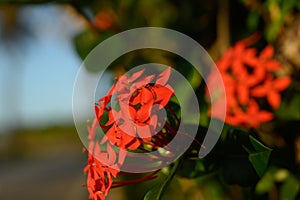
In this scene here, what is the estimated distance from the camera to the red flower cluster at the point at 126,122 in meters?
0.53

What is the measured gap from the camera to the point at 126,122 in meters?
0.53

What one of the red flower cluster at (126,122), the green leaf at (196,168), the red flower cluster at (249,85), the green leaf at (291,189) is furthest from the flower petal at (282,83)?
the red flower cluster at (126,122)

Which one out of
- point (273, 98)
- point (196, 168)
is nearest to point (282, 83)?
point (273, 98)

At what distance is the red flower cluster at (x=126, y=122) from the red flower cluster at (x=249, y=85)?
1.19 ft

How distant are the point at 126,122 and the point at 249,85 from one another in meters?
0.46

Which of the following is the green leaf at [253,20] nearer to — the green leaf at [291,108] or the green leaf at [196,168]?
the green leaf at [291,108]

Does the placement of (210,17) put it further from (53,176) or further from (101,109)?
(53,176)

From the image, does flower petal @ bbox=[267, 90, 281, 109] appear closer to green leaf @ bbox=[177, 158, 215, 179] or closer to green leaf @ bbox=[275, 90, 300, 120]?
green leaf @ bbox=[275, 90, 300, 120]

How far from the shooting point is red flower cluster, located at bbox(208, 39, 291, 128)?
922mm

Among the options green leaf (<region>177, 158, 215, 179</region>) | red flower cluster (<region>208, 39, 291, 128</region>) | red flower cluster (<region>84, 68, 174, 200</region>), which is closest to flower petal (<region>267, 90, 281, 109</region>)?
red flower cluster (<region>208, 39, 291, 128</region>)

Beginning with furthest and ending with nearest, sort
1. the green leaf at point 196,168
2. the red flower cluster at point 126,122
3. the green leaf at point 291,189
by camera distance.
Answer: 1. the green leaf at point 291,189
2. the green leaf at point 196,168
3. the red flower cluster at point 126,122

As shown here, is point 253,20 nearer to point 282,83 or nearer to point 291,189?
point 282,83

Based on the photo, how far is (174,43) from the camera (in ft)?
4.19

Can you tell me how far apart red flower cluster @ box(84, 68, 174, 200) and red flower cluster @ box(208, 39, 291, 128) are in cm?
36
